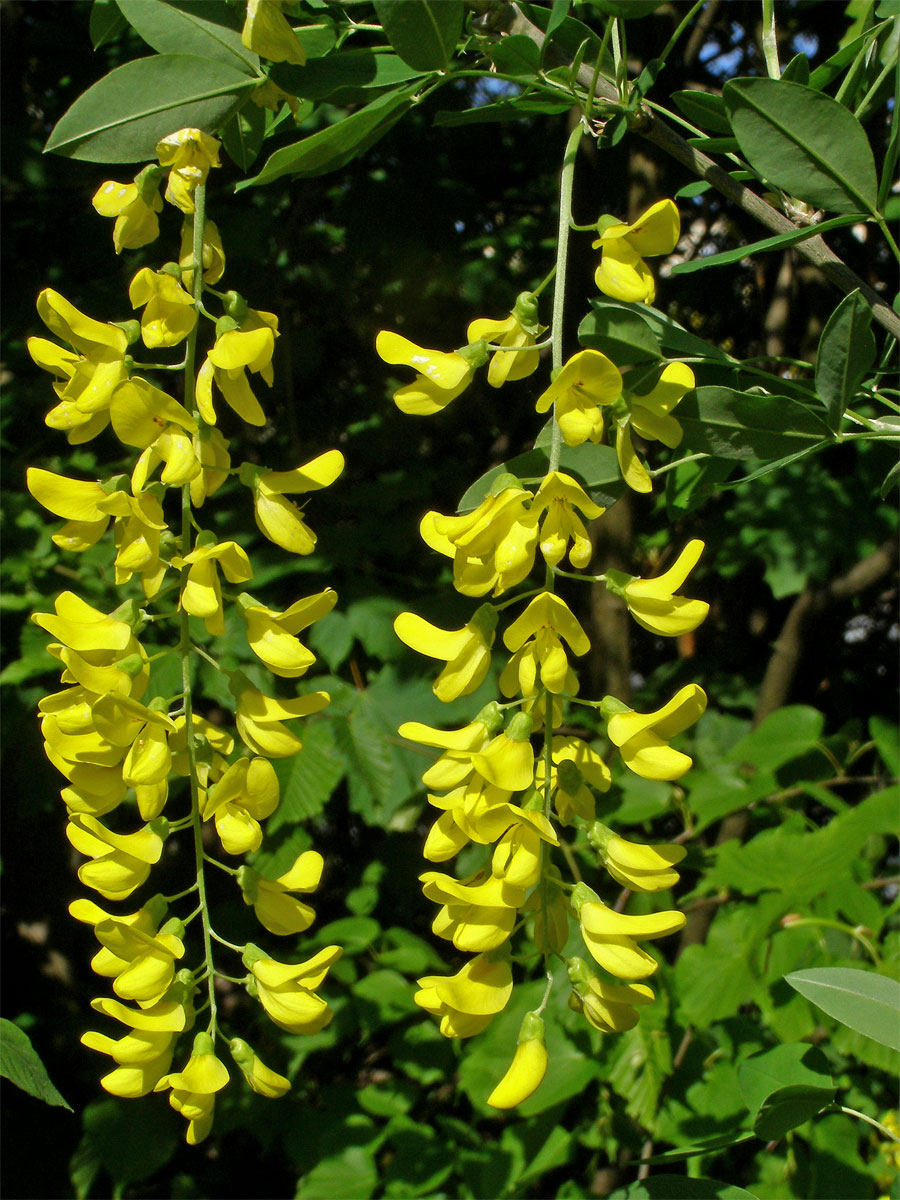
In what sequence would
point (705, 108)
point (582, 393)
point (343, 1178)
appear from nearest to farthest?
point (582, 393)
point (705, 108)
point (343, 1178)

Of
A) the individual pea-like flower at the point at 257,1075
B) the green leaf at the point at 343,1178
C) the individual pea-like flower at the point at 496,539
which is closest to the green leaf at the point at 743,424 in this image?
the individual pea-like flower at the point at 496,539

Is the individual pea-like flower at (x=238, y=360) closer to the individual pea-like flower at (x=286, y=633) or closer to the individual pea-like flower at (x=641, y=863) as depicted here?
the individual pea-like flower at (x=286, y=633)

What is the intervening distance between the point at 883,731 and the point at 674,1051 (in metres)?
0.59

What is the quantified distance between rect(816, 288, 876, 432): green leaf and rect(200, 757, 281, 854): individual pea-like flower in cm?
39

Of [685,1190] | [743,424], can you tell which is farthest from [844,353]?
[685,1190]

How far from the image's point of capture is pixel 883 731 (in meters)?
1.49

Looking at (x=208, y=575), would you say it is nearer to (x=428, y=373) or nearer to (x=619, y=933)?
(x=428, y=373)

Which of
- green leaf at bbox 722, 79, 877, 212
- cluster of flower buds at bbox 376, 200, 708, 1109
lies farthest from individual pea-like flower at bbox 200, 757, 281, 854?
green leaf at bbox 722, 79, 877, 212

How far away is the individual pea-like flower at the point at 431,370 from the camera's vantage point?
0.52 metres

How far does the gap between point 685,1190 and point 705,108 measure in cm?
67

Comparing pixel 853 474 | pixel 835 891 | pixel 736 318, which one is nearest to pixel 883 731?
pixel 835 891

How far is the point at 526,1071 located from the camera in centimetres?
52

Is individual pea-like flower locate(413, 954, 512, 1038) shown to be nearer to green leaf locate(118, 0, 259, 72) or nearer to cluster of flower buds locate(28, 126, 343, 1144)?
cluster of flower buds locate(28, 126, 343, 1144)

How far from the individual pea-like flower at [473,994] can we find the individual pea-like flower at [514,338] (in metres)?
0.32
